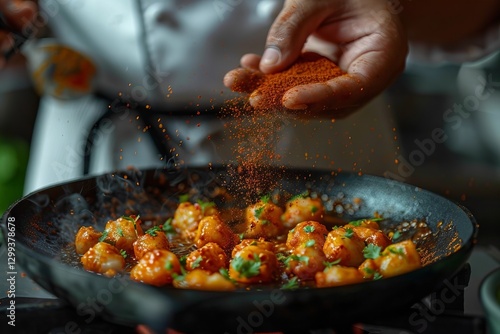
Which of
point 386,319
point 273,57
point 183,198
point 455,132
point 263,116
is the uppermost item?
point 273,57

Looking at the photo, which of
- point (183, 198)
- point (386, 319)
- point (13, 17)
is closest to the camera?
point (386, 319)

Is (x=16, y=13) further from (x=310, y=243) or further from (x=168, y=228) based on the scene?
(x=310, y=243)

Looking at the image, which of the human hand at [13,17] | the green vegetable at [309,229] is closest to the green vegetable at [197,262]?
the green vegetable at [309,229]

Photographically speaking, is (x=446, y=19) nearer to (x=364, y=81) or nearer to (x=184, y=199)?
(x=364, y=81)

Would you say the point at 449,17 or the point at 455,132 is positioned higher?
the point at 449,17

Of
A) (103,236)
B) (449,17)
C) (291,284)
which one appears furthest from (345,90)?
(449,17)

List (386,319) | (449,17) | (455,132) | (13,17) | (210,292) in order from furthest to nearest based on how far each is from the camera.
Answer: (455,132)
(449,17)
(13,17)
(386,319)
(210,292)

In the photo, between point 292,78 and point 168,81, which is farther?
point 168,81
